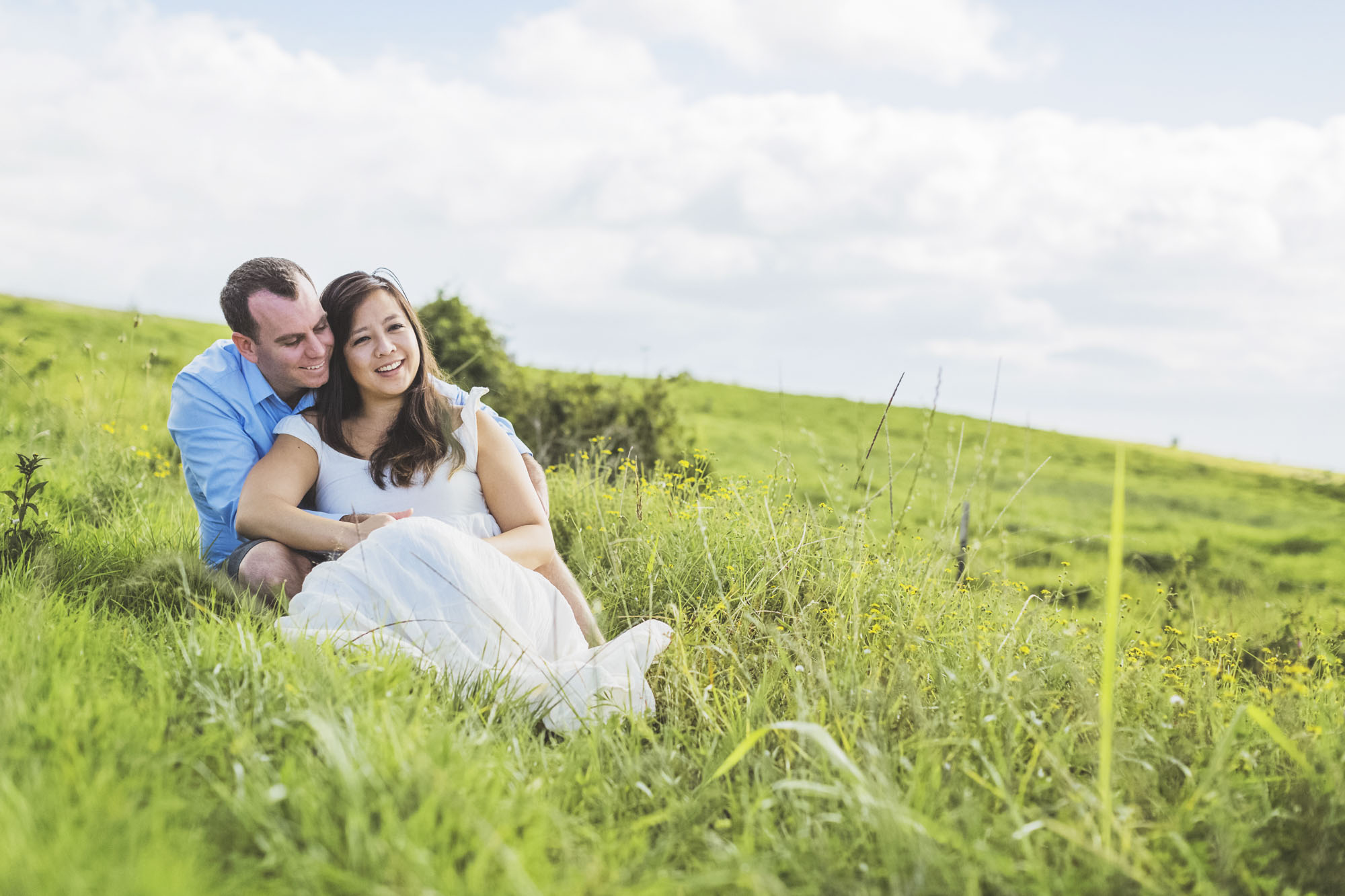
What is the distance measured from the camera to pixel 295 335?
4148 mm

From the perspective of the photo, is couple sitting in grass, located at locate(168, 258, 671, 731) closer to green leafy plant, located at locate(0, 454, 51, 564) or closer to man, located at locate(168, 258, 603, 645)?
man, located at locate(168, 258, 603, 645)

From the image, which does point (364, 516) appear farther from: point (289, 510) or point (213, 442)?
point (213, 442)

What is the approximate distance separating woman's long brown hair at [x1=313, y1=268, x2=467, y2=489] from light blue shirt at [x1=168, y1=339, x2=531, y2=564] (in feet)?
0.71

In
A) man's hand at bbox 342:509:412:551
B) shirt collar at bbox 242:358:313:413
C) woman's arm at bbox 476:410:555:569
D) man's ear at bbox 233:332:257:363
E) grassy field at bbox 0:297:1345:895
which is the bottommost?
grassy field at bbox 0:297:1345:895

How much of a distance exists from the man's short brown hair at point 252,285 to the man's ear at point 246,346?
0.08 feet

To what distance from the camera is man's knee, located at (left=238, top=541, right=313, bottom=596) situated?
3.90 meters

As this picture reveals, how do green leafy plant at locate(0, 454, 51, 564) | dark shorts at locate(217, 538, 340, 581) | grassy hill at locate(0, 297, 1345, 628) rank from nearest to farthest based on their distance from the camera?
1. dark shorts at locate(217, 538, 340, 581)
2. green leafy plant at locate(0, 454, 51, 564)
3. grassy hill at locate(0, 297, 1345, 628)

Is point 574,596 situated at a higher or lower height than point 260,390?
lower

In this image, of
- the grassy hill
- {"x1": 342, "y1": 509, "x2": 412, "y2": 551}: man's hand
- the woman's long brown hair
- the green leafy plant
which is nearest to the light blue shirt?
the woman's long brown hair

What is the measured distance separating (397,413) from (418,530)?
1019 millimetres

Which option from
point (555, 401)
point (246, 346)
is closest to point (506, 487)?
point (246, 346)

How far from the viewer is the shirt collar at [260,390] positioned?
4406mm

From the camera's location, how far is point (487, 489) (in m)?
4.39

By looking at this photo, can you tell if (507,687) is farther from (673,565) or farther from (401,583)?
(673,565)
